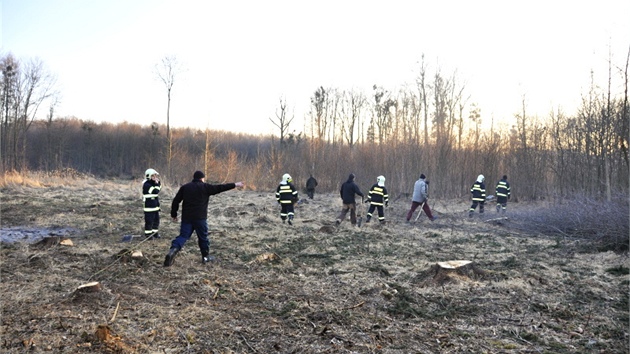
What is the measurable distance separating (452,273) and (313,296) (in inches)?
90.7

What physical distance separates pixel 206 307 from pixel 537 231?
11326 mm

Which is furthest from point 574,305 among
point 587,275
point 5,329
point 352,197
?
point 352,197

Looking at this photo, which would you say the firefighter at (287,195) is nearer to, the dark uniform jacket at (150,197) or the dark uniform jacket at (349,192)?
the dark uniform jacket at (349,192)

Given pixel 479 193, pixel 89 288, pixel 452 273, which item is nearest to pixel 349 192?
pixel 452 273

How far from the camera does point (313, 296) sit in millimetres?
6152

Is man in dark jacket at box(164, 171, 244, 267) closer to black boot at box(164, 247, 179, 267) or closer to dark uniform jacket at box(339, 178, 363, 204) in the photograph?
black boot at box(164, 247, 179, 267)

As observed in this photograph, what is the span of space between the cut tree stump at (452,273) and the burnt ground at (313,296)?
3cm

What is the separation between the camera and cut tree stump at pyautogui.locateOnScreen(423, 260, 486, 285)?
269 inches

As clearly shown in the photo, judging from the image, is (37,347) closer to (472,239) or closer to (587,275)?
(587,275)

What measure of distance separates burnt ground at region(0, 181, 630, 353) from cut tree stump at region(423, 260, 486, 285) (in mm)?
33

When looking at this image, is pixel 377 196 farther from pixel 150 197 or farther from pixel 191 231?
pixel 191 231

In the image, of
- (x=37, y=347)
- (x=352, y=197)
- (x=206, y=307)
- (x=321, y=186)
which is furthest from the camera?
(x=321, y=186)

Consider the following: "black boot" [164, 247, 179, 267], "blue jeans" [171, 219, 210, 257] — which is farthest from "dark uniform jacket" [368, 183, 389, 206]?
"black boot" [164, 247, 179, 267]

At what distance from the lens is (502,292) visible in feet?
20.8
